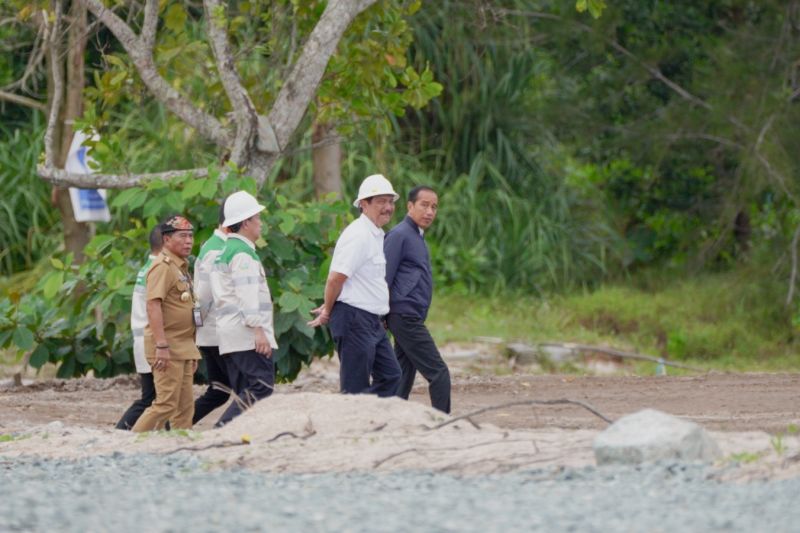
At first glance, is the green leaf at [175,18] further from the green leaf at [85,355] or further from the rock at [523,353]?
the rock at [523,353]

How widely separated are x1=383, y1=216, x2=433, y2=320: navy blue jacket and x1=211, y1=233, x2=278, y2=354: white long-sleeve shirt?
85cm

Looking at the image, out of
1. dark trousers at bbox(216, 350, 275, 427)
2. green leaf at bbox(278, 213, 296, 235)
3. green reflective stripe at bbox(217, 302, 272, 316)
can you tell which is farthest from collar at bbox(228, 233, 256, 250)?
green leaf at bbox(278, 213, 296, 235)

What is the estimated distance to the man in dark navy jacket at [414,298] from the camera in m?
9.24

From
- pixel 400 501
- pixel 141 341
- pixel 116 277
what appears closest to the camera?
pixel 400 501

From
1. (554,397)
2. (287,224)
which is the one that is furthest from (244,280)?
(554,397)

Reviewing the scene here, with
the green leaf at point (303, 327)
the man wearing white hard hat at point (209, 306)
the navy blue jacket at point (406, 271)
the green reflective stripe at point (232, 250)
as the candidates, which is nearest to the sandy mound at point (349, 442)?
the man wearing white hard hat at point (209, 306)

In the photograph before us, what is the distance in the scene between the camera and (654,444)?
674 centimetres

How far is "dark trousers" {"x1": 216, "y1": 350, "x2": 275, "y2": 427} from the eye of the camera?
880cm

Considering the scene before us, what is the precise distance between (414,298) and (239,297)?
1.14 metres

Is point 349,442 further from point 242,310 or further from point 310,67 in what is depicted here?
point 310,67

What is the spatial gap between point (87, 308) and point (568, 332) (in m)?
7.12

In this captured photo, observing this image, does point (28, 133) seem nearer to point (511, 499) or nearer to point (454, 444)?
point (454, 444)

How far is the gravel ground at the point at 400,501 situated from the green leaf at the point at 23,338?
4.63m

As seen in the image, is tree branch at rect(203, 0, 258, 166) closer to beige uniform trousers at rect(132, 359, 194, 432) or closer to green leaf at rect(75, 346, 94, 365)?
green leaf at rect(75, 346, 94, 365)
